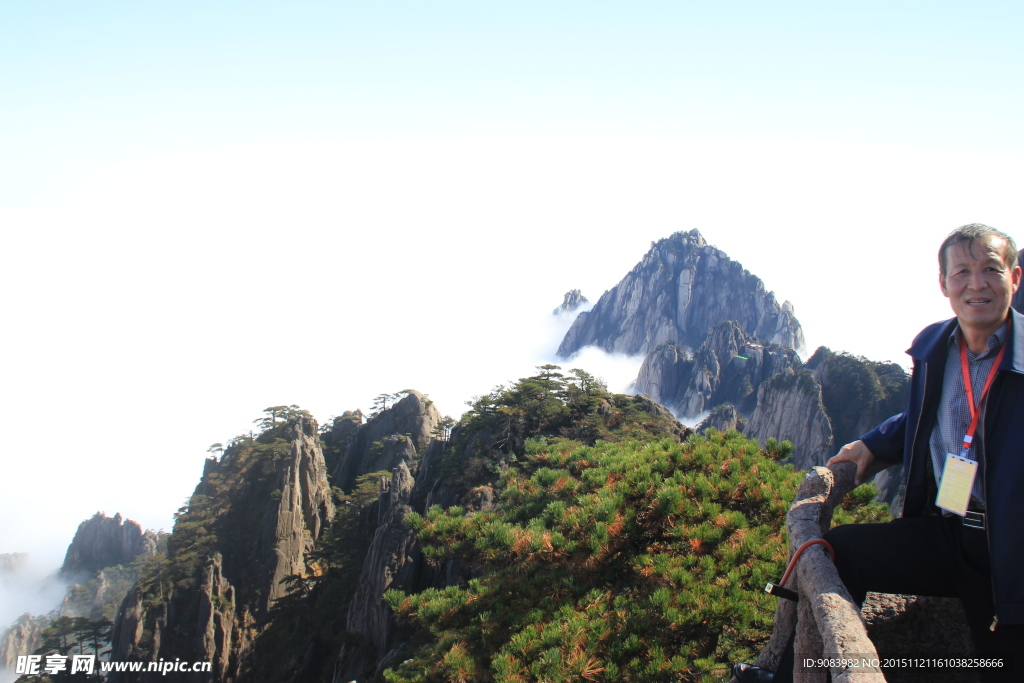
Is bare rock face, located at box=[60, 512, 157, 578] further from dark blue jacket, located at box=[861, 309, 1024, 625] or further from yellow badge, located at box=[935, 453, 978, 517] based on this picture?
yellow badge, located at box=[935, 453, 978, 517]

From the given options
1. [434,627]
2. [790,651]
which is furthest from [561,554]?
[790,651]

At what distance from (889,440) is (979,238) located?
3.91ft

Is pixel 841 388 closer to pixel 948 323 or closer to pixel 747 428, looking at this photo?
pixel 747 428

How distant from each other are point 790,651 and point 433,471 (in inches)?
1063

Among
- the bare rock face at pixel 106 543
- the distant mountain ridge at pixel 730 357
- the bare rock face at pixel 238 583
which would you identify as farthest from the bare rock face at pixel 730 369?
the bare rock face at pixel 106 543

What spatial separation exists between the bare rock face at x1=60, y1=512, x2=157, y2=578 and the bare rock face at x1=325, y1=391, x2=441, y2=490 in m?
49.2

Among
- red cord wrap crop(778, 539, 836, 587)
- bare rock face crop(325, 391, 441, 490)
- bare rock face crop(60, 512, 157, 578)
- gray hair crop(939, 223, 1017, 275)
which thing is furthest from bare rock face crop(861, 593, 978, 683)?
bare rock face crop(60, 512, 157, 578)

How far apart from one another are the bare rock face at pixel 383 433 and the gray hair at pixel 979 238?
3935 cm

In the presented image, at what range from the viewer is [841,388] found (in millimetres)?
67750

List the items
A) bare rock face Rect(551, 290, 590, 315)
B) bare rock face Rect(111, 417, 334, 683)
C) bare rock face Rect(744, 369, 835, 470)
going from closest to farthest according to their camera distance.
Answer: bare rock face Rect(111, 417, 334, 683) → bare rock face Rect(744, 369, 835, 470) → bare rock face Rect(551, 290, 590, 315)

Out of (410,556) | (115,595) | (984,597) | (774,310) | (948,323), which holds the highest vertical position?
(774,310)

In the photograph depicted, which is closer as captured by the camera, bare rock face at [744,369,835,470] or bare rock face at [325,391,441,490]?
bare rock face at [325,391,441,490]

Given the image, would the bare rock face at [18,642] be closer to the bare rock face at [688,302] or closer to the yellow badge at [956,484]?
the yellow badge at [956,484]

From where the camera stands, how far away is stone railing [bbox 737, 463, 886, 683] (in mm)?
2131
